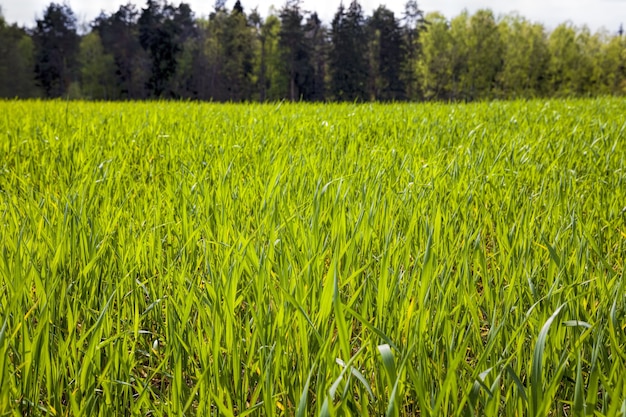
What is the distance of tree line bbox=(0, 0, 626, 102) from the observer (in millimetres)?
55594

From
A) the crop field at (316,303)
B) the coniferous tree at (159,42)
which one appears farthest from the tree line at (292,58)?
the crop field at (316,303)

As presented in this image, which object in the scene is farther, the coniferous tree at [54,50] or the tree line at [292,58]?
the coniferous tree at [54,50]

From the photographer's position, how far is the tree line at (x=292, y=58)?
182 ft

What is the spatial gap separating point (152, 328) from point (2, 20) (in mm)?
76484

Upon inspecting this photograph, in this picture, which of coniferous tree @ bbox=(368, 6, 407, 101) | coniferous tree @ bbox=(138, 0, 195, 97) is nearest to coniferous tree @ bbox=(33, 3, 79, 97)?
coniferous tree @ bbox=(138, 0, 195, 97)

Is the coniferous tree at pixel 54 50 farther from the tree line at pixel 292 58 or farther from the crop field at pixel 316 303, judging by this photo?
the crop field at pixel 316 303

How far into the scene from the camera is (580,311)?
51.7 inches

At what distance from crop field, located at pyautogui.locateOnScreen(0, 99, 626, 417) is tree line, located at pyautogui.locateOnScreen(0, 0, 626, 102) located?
51725 mm

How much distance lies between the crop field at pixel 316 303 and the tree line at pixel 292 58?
5173 centimetres

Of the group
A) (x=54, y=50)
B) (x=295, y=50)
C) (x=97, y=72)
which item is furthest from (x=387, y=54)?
(x=54, y=50)

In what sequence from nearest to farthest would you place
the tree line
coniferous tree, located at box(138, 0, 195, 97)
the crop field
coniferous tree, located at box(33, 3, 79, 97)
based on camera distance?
the crop field
coniferous tree, located at box(138, 0, 195, 97)
the tree line
coniferous tree, located at box(33, 3, 79, 97)

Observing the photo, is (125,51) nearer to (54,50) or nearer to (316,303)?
(54,50)

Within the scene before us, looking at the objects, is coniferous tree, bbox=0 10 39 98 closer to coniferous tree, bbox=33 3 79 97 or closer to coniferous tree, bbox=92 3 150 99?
coniferous tree, bbox=33 3 79 97

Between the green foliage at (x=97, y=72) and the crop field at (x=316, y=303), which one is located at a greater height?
the green foliage at (x=97, y=72)
